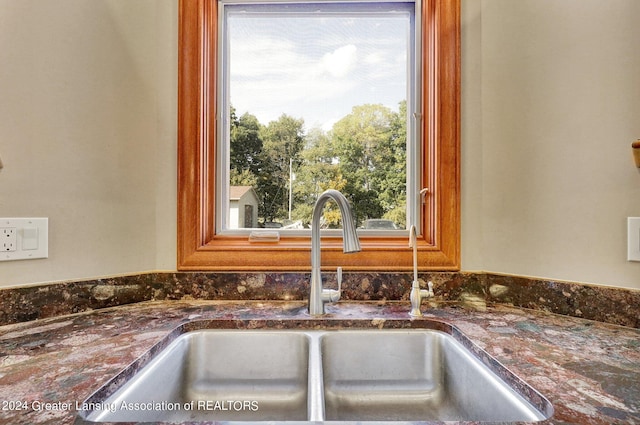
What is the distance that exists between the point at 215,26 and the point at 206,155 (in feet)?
1.67

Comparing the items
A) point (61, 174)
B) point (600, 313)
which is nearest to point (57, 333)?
point (61, 174)

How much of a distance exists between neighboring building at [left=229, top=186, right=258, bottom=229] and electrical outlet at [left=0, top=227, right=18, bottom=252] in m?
0.61

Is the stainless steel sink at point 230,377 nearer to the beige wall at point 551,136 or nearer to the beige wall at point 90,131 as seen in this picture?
the beige wall at point 90,131

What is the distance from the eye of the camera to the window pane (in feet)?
4.09

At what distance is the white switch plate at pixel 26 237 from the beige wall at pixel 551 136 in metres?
1.31

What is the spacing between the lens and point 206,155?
1160 mm

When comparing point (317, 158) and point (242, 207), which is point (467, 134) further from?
point (242, 207)


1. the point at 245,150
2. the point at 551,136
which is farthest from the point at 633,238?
the point at 245,150

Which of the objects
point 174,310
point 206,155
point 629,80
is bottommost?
point 174,310

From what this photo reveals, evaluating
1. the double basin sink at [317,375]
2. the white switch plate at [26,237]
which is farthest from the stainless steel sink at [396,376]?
the white switch plate at [26,237]

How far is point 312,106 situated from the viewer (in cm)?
125

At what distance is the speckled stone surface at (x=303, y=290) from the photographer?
2.92ft

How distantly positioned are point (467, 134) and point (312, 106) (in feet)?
1.96

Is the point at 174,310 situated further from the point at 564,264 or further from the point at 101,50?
the point at 564,264
